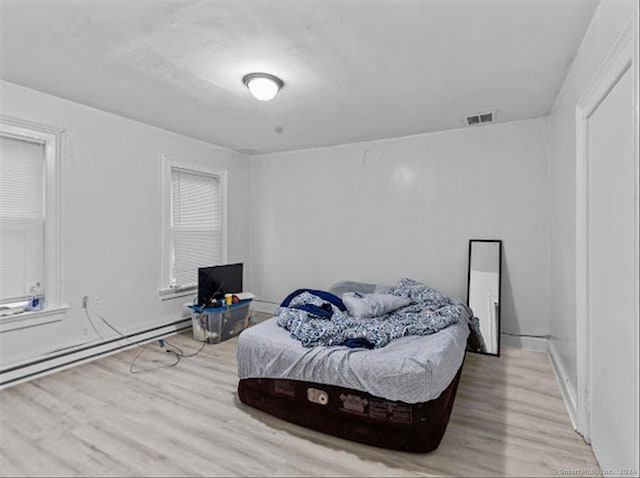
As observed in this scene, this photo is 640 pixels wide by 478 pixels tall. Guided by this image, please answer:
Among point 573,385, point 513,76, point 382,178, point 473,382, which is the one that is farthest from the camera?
point 382,178

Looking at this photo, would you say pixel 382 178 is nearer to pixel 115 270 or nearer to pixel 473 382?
pixel 473 382

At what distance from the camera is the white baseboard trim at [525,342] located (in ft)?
12.6

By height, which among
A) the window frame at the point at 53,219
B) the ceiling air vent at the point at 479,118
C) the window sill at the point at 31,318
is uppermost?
the ceiling air vent at the point at 479,118

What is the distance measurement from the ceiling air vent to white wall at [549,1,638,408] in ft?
1.87

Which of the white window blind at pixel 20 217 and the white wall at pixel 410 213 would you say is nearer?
the white window blind at pixel 20 217

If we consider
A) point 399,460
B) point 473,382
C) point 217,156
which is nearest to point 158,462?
point 399,460

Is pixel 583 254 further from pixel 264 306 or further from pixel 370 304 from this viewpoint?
pixel 264 306

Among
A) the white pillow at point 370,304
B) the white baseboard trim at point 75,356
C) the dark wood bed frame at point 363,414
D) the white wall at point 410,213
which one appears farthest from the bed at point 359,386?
the white baseboard trim at point 75,356

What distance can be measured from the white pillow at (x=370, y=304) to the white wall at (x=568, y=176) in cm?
142

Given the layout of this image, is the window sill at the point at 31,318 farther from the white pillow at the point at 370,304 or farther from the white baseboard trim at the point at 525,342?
the white baseboard trim at the point at 525,342

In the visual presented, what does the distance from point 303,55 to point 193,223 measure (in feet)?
9.78

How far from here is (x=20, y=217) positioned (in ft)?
10.3

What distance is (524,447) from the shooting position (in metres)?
2.14

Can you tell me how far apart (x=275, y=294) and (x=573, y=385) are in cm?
395
